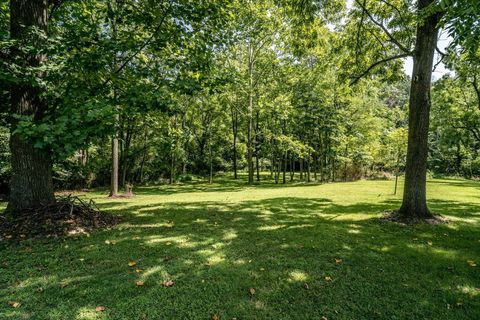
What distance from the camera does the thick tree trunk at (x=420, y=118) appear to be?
6.36 metres

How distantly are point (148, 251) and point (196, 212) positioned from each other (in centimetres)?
350

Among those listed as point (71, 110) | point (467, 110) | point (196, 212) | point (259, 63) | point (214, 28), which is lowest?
point (196, 212)

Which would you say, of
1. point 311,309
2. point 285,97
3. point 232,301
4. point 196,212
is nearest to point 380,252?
point 311,309

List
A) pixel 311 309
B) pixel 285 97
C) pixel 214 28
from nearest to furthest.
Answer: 1. pixel 311 309
2. pixel 214 28
3. pixel 285 97

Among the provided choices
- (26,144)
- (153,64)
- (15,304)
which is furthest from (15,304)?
(153,64)

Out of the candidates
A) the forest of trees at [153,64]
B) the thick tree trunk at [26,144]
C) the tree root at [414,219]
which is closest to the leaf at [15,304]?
the forest of trees at [153,64]


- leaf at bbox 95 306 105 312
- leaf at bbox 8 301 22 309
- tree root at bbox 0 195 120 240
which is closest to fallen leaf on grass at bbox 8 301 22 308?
leaf at bbox 8 301 22 309

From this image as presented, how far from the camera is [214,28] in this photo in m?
6.36

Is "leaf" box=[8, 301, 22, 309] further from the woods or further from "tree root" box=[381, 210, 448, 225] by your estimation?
"tree root" box=[381, 210, 448, 225]

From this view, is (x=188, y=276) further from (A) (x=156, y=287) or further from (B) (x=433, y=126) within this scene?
(B) (x=433, y=126)

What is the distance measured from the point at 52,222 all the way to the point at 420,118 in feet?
29.1

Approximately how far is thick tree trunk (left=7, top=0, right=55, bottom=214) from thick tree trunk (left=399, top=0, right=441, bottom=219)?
28.0 feet

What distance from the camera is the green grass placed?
2686 mm

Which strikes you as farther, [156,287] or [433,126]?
[433,126]
